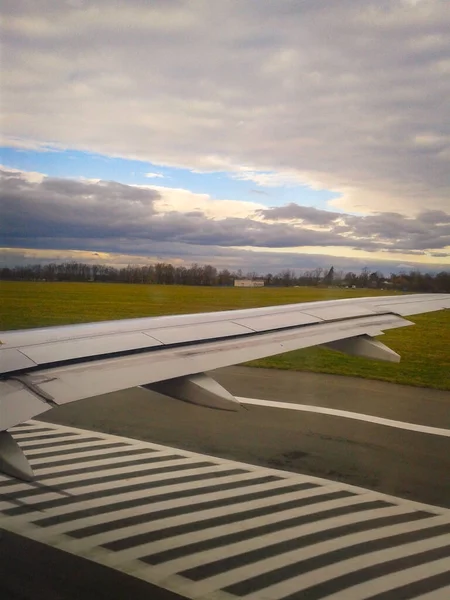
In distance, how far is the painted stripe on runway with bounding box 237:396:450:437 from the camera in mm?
6590

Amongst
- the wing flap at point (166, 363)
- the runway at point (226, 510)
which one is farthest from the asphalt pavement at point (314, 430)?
the wing flap at point (166, 363)

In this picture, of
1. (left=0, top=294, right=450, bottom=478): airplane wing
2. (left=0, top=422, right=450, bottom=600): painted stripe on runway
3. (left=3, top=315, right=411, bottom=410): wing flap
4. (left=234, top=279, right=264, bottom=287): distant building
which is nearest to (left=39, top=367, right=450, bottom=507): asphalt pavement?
(left=0, top=422, right=450, bottom=600): painted stripe on runway

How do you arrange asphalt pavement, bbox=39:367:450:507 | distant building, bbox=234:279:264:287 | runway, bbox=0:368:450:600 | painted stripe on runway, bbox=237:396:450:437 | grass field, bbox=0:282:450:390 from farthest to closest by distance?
grass field, bbox=0:282:450:390 → distant building, bbox=234:279:264:287 → painted stripe on runway, bbox=237:396:450:437 → asphalt pavement, bbox=39:367:450:507 → runway, bbox=0:368:450:600

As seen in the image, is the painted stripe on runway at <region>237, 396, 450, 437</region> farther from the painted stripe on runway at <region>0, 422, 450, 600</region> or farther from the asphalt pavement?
the painted stripe on runway at <region>0, 422, 450, 600</region>

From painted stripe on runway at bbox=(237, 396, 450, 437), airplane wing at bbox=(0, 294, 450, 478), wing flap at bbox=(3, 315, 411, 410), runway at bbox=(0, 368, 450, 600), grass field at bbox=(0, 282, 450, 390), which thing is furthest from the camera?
grass field at bbox=(0, 282, 450, 390)

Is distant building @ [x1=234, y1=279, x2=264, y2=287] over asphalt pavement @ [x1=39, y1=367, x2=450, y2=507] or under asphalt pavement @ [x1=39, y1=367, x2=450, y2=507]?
over

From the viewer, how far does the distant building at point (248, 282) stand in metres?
9.65

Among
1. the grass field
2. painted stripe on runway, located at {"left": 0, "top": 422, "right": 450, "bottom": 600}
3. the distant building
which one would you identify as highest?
the distant building

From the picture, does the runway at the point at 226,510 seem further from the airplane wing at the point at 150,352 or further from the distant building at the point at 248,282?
the distant building at the point at 248,282

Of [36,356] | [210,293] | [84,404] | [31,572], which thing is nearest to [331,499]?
[31,572]

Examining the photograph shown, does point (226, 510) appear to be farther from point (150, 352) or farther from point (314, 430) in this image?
point (314, 430)

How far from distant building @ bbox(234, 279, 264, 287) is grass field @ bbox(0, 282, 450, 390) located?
0.69m

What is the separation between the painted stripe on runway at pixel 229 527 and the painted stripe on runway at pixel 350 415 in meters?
2.21

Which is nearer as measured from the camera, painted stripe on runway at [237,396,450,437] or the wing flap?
the wing flap
